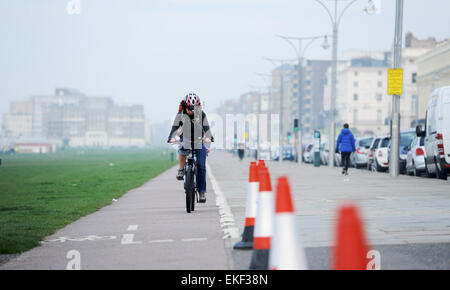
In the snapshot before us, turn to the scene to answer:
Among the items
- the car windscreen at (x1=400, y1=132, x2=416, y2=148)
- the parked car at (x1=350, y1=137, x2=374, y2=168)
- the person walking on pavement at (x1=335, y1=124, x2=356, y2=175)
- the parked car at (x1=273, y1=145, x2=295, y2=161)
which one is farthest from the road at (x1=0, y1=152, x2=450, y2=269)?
the parked car at (x1=273, y1=145, x2=295, y2=161)

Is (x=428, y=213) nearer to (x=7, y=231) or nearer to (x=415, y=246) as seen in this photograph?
(x=415, y=246)

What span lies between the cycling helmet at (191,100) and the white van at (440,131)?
445 inches

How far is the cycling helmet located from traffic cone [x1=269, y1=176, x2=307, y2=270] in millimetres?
8659

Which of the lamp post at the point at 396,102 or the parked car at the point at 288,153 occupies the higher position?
the lamp post at the point at 396,102

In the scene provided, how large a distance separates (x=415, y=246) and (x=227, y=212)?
5150 mm

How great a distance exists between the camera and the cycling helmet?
13188mm

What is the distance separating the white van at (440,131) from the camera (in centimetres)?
2267

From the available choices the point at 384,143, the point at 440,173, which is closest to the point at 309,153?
the point at 384,143

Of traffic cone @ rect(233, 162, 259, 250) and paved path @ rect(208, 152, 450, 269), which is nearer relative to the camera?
paved path @ rect(208, 152, 450, 269)

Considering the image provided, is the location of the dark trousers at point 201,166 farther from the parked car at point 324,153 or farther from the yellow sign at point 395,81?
the parked car at point 324,153

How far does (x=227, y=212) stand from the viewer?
504 inches

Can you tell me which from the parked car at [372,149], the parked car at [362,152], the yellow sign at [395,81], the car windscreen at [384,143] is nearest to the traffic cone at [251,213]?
the yellow sign at [395,81]

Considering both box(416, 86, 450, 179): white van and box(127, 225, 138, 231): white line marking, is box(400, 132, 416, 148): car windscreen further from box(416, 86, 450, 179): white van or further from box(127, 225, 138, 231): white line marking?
box(127, 225, 138, 231): white line marking

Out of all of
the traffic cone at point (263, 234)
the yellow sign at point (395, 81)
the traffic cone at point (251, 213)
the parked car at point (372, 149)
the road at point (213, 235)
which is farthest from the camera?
the parked car at point (372, 149)
